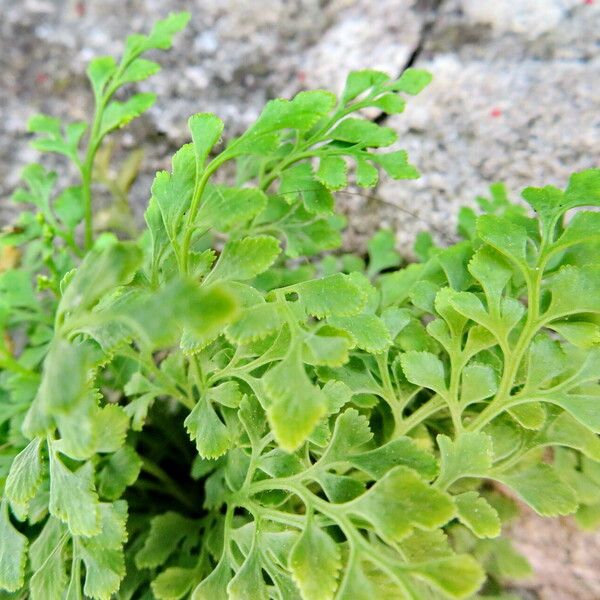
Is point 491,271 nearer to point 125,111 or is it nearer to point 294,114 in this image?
point 294,114

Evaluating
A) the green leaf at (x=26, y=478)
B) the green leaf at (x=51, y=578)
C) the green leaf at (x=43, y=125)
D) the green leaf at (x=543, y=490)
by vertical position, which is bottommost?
the green leaf at (x=543, y=490)

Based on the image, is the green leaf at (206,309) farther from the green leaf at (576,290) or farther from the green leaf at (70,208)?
the green leaf at (70,208)

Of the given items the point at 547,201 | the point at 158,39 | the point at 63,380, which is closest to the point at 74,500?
the point at 63,380

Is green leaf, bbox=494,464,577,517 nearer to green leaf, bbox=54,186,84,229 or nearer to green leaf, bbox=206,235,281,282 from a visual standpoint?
green leaf, bbox=206,235,281,282

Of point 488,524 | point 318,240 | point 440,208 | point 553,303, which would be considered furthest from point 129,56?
point 488,524

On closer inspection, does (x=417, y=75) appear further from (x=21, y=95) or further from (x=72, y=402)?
(x=21, y=95)

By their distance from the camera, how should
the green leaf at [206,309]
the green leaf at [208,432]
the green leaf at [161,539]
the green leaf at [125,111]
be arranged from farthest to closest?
the green leaf at [125,111] < the green leaf at [161,539] < the green leaf at [208,432] < the green leaf at [206,309]

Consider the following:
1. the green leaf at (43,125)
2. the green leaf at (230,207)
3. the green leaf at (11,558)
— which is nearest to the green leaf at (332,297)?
the green leaf at (230,207)

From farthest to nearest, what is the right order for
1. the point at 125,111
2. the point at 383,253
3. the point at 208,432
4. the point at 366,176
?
the point at 383,253 < the point at 125,111 < the point at 366,176 < the point at 208,432
